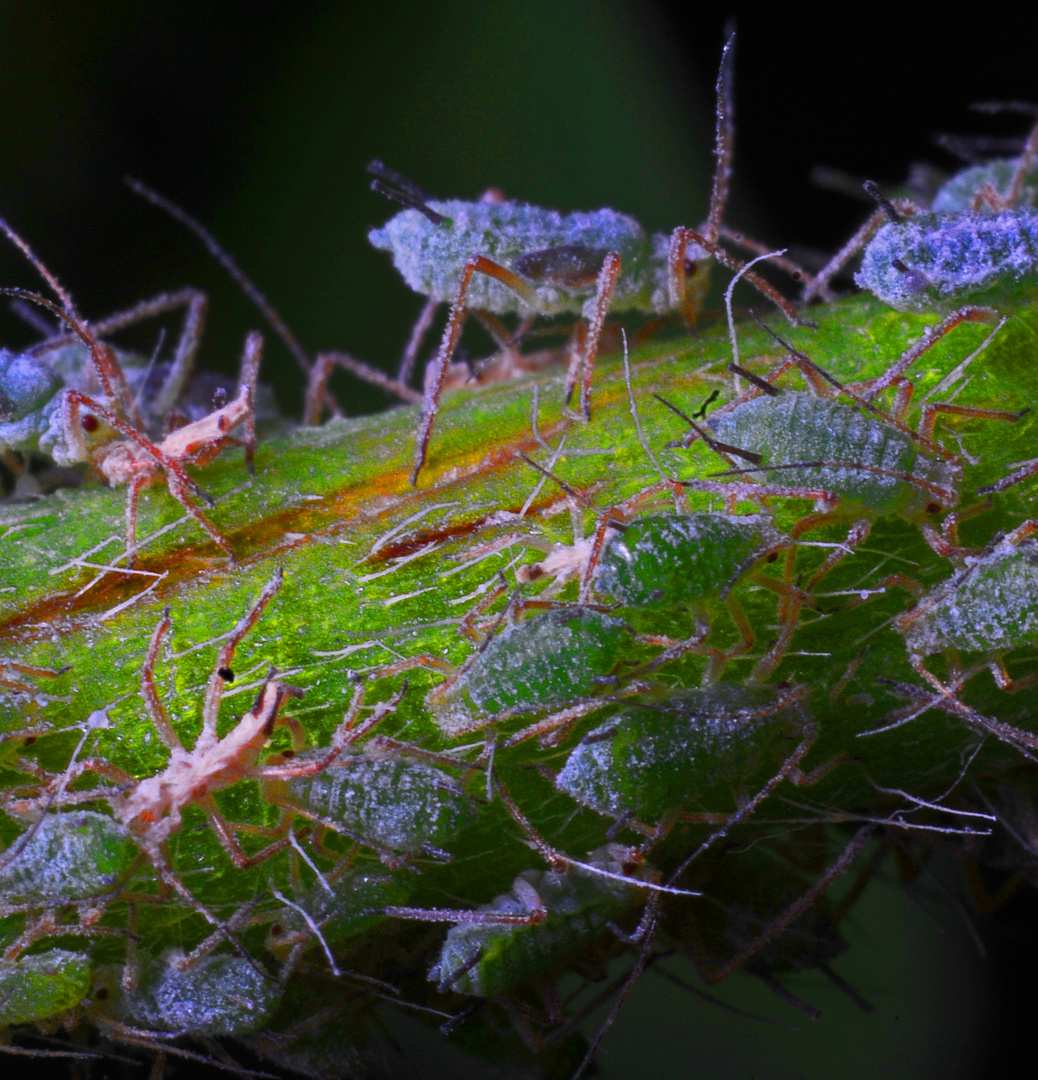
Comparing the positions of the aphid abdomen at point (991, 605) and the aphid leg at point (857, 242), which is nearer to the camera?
the aphid abdomen at point (991, 605)

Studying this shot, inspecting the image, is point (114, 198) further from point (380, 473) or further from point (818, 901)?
point (818, 901)

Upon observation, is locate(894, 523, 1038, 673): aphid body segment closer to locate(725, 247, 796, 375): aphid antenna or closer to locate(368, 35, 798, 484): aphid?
locate(725, 247, 796, 375): aphid antenna

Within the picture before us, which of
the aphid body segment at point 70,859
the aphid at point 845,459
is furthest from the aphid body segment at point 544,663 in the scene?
the aphid body segment at point 70,859

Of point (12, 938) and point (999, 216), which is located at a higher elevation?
point (999, 216)

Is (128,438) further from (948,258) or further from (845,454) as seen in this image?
(948,258)

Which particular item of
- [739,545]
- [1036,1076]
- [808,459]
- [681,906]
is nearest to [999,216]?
[808,459]

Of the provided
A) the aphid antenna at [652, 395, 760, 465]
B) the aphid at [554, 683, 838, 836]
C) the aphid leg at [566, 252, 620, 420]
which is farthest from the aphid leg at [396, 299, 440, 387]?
the aphid at [554, 683, 838, 836]

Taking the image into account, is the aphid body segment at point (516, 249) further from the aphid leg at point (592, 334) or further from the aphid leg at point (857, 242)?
the aphid leg at point (857, 242)

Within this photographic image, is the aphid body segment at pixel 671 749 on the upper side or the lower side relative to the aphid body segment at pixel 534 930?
upper
